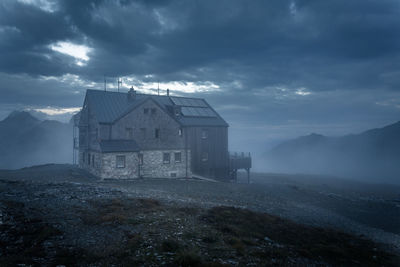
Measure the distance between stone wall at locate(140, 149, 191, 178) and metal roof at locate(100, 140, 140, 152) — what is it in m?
2.18

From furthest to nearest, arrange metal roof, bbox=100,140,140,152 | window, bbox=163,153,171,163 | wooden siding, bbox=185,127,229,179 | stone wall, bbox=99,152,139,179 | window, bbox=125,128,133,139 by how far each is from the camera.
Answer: wooden siding, bbox=185,127,229,179, window, bbox=163,153,171,163, window, bbox=125,128,133,139, metal roof, bbox=100,140,140,152, stone wall, bbox=99,152,139,179

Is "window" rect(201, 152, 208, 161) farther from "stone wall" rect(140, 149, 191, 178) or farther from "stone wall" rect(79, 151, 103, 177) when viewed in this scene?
"stone wall" rect(79, 151, 103, 177)

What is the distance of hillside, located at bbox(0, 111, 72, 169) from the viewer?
119 m

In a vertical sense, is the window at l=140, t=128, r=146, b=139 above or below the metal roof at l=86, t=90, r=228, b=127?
below

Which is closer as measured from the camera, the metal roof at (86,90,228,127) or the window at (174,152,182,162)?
the metal roof at (86,90,228,127)

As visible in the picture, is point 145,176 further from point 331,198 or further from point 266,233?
point 331,198

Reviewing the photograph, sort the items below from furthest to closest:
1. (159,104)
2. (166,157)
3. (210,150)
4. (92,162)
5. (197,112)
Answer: (197,112) → (210,150) → (159,104) → (166,157) → (92,162)

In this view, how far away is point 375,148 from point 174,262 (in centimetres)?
17883

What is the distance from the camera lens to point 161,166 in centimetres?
3638

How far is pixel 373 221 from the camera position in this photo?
24.2m

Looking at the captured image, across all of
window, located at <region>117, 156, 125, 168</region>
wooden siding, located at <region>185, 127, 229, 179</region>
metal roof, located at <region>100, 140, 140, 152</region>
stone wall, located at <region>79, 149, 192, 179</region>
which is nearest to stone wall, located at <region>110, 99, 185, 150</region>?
metal roof, located at <region>100, 140, 140, 152</region>

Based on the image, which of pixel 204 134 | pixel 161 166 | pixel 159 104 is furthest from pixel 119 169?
pixel 204 134

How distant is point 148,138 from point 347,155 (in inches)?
6247

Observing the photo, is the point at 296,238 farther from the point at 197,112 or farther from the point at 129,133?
the point at 197,112
